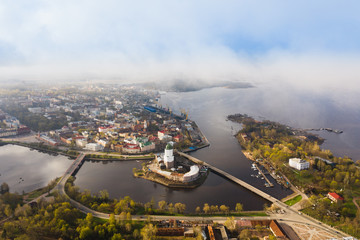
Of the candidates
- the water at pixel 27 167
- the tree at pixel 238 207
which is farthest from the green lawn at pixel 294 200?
the water at pixel 27 167

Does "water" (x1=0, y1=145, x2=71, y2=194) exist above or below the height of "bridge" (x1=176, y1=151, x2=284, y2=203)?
below

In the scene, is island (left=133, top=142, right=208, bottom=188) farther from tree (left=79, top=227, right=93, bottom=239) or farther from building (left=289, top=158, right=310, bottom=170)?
building (left=289, top=158, right=310, bottom=170)

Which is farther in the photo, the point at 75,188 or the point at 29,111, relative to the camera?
the point at 29,111

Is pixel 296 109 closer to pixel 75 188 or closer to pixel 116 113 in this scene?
pixel 116 113

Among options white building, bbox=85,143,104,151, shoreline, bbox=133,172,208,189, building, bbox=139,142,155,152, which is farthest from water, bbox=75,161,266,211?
white building, bbox=85,143,104,151

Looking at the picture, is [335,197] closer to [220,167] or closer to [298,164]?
[298,164]

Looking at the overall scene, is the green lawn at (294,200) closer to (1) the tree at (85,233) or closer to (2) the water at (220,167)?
(2) the water at (220,167)

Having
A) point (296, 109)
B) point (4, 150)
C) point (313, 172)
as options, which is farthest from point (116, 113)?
point (296, 109)
